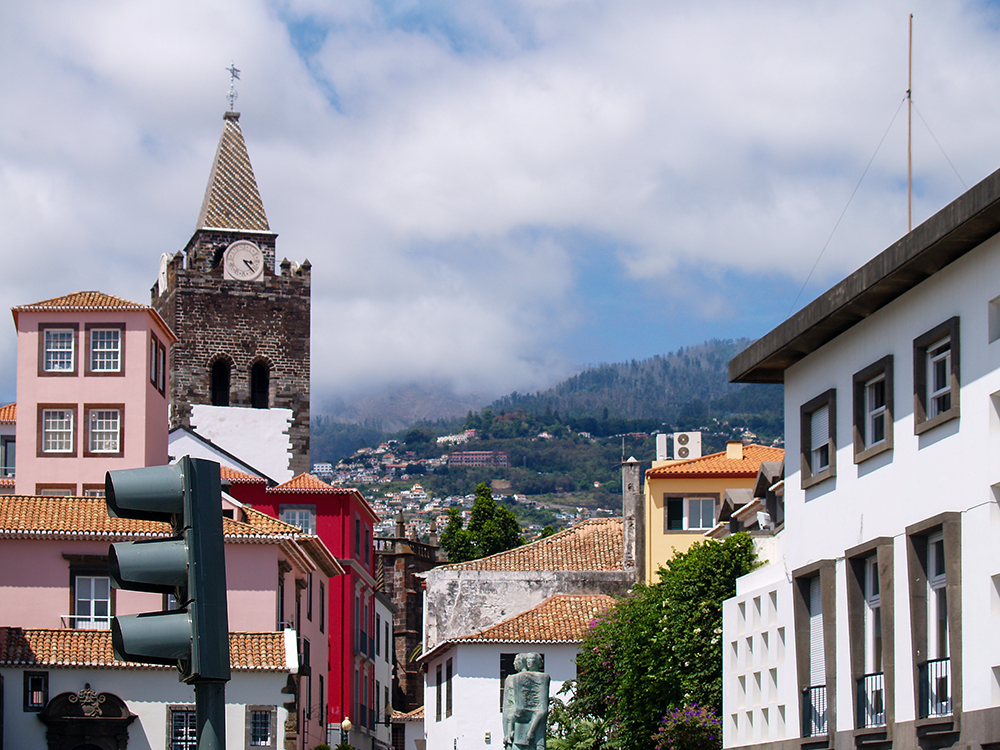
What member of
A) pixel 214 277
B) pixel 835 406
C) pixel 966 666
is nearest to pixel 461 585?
pixel 214 277

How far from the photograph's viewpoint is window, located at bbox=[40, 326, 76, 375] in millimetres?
51250

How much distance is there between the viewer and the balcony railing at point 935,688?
891 inches

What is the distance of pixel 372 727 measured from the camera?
72.6 m

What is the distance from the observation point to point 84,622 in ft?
148

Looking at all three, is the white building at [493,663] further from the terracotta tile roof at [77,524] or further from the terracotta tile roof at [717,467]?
the terracotta tile roof at [77,524]

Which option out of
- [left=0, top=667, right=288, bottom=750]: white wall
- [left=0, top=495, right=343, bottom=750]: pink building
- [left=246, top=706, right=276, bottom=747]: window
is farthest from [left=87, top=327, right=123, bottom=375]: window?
[left=246, top=706, right=276, bottom=747]: window

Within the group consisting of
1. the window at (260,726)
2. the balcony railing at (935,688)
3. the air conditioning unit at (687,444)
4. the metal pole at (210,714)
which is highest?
the air conditioning unit at (687,444)

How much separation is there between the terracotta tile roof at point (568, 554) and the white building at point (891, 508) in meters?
34.1

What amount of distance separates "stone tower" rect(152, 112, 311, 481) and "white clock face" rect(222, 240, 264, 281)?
2.2 inches

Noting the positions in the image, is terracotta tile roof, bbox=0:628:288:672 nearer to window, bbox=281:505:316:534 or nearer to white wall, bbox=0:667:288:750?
white wall, bbox=0:667:288:750

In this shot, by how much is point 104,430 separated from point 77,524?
6.64 metres

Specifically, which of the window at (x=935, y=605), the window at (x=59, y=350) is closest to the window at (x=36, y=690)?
the window at (x=59, y=350)

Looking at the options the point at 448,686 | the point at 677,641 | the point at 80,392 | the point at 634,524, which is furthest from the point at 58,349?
the point at 634,524

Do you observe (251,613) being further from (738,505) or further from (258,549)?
(738,505)
